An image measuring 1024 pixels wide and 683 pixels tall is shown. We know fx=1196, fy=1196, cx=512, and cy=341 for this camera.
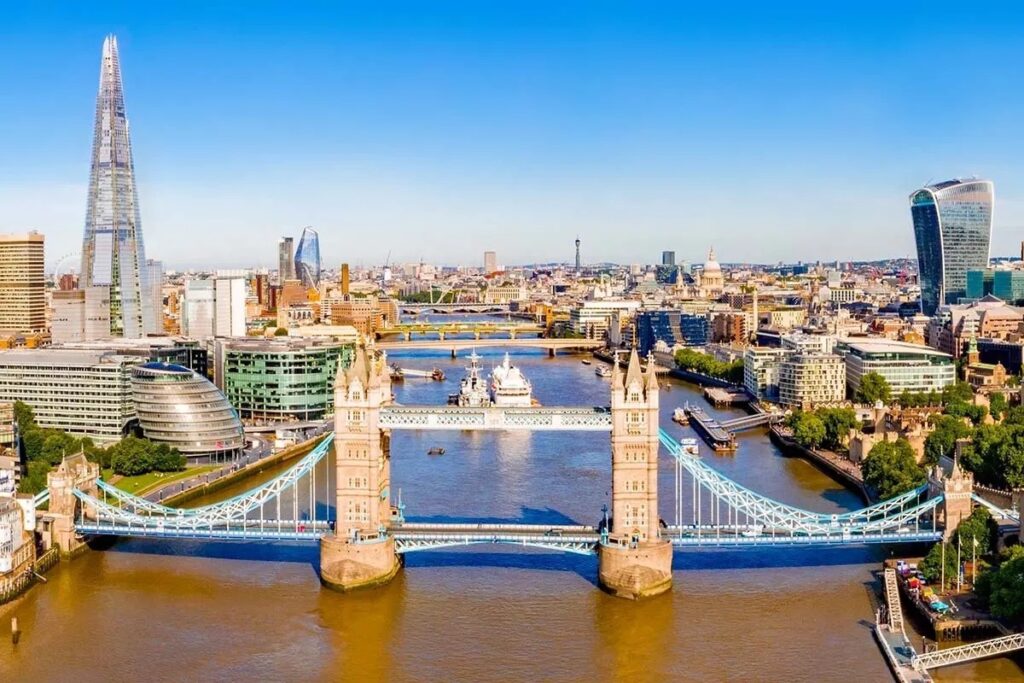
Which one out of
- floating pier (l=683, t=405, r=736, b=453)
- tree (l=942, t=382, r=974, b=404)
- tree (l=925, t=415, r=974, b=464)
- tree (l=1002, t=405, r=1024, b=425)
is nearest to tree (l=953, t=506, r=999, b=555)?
tree (l=925, t=415, r=974, b=464)

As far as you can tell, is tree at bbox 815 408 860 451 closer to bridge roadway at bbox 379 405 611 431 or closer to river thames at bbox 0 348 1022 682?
river thames at bbox 0 348 1022 682

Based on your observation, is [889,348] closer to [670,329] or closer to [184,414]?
[670,329]

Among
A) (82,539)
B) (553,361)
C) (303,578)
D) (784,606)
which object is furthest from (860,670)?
(553,361)

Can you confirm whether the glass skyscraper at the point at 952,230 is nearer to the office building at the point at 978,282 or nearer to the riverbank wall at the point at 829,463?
the office building at the point at 978,282

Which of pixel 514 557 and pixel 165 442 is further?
pixel 165 442

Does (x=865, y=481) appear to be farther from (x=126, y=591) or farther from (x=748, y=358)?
(x=748, y=358)

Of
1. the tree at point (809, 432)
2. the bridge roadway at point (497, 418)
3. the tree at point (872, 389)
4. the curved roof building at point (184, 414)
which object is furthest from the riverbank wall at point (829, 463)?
the curved roof building at point (184, 414)
